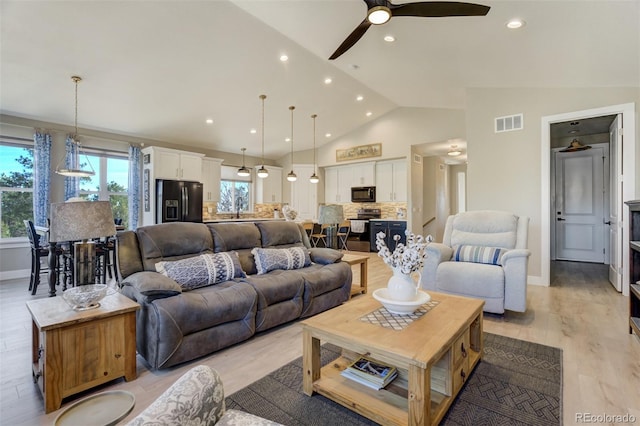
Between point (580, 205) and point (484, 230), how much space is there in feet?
13.9

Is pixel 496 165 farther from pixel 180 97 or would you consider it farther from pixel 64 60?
pixel 64 60

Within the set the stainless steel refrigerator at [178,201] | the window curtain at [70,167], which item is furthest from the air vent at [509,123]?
the window curtain at [70,167]

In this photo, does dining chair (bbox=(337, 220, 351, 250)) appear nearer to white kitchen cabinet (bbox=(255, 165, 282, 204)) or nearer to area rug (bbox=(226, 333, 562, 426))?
white kitchen cabinet (bbox=(255, 165, 282, 204))

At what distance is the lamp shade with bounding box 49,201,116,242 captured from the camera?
6.47 feet

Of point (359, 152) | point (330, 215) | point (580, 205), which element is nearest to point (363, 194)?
point (359, 152)

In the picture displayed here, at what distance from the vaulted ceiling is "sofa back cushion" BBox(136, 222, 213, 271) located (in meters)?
2.41

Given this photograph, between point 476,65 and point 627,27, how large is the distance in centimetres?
149

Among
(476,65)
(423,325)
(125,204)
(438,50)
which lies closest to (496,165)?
(476,65)

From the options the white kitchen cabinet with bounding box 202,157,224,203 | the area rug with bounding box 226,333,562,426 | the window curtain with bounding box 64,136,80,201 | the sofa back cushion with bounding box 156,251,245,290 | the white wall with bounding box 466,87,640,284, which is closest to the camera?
the area rug with bounding box 226,333,562,426

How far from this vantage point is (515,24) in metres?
3.05

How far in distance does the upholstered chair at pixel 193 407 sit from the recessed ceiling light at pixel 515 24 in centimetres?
384

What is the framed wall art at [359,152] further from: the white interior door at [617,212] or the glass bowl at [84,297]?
the glass bowl at [84,297]

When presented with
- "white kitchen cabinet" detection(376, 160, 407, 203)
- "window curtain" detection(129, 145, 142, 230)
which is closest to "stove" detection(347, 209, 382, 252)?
"white kitchen cabinet" detection(376, 160, 407, 203)

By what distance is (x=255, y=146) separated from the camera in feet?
27.3
